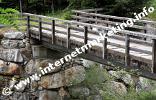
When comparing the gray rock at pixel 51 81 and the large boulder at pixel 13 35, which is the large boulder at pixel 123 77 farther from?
the large boulder at pixel 13 35

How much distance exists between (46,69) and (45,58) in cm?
53

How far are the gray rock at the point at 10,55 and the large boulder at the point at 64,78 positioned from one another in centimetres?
128

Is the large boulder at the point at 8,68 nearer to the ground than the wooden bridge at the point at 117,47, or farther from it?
nearer to the ground

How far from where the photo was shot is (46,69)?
40.2 feet

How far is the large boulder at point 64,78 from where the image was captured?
40.5 feet

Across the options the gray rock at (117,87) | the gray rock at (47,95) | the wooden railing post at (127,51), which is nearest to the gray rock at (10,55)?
the gray rock at (47,95)

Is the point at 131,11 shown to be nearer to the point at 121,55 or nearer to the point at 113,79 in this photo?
the point at 113,79

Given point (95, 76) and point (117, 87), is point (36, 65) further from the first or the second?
point (117, 87)

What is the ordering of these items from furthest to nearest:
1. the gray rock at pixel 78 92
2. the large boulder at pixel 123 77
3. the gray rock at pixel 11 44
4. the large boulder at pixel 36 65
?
the large boulder at pixel 123 77 < the gray rock at pixel 78 92 < the large boulder at pixel 36 65 < the gray rock at pixel 11 44

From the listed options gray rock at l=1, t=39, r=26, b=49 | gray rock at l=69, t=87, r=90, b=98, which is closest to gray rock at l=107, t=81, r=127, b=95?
gray rock at l=69, t=87, r=90, b=98

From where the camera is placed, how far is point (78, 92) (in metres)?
13.2

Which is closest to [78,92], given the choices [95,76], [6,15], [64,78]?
[64,78]

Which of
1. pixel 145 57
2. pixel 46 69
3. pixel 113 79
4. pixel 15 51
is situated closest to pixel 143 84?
pixel 113 79

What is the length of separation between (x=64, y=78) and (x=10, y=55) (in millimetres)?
2294
